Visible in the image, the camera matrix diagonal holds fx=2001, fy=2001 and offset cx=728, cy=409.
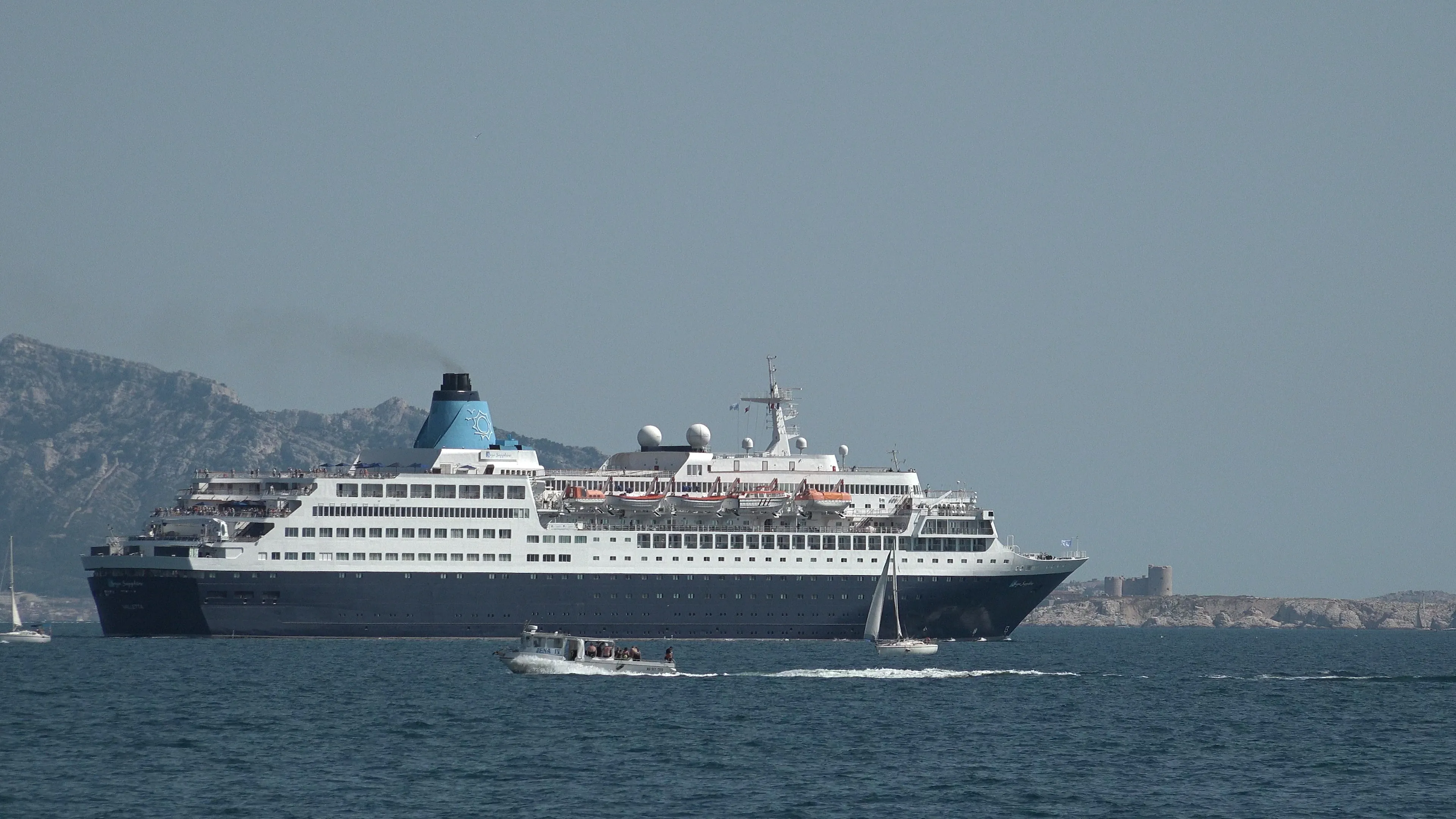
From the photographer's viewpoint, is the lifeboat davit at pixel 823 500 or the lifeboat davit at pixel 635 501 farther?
the lifeboat davit at pixel 823 500

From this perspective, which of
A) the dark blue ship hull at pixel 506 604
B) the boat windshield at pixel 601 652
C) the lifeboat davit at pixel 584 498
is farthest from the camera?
the lifeboat davit at pixel 584 498

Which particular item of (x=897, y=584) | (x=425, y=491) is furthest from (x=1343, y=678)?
(x=425, y=491)

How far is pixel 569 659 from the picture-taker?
237ft

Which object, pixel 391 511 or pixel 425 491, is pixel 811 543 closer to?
pixel 425 491

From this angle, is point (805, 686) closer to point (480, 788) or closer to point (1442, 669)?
point (480, 788)

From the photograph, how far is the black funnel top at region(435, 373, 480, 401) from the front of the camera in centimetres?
9712

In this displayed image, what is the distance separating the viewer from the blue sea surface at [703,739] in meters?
45.2

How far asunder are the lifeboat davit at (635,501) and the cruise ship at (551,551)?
0.33 feet

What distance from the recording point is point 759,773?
161 ft

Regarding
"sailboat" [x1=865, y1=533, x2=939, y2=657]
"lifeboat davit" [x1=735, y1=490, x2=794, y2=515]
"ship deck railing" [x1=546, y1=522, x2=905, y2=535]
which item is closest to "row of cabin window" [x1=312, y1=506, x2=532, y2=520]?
"ship deck railing" [x1=546, y1=522, x2=905, y2=535]

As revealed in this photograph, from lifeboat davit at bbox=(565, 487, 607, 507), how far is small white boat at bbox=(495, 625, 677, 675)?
20108 mm

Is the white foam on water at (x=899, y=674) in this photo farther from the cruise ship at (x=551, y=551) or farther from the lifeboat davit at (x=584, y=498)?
the lifeboat davit at (x=584, y=498)

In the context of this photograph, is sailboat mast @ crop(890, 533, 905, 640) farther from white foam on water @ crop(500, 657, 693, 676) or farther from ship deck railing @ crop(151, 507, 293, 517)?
ship deck railing @ crop(151, 507, 293, 517)

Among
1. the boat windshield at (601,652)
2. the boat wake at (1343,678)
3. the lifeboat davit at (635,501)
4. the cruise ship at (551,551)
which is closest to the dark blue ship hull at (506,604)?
the cruise ship at (551,551)
